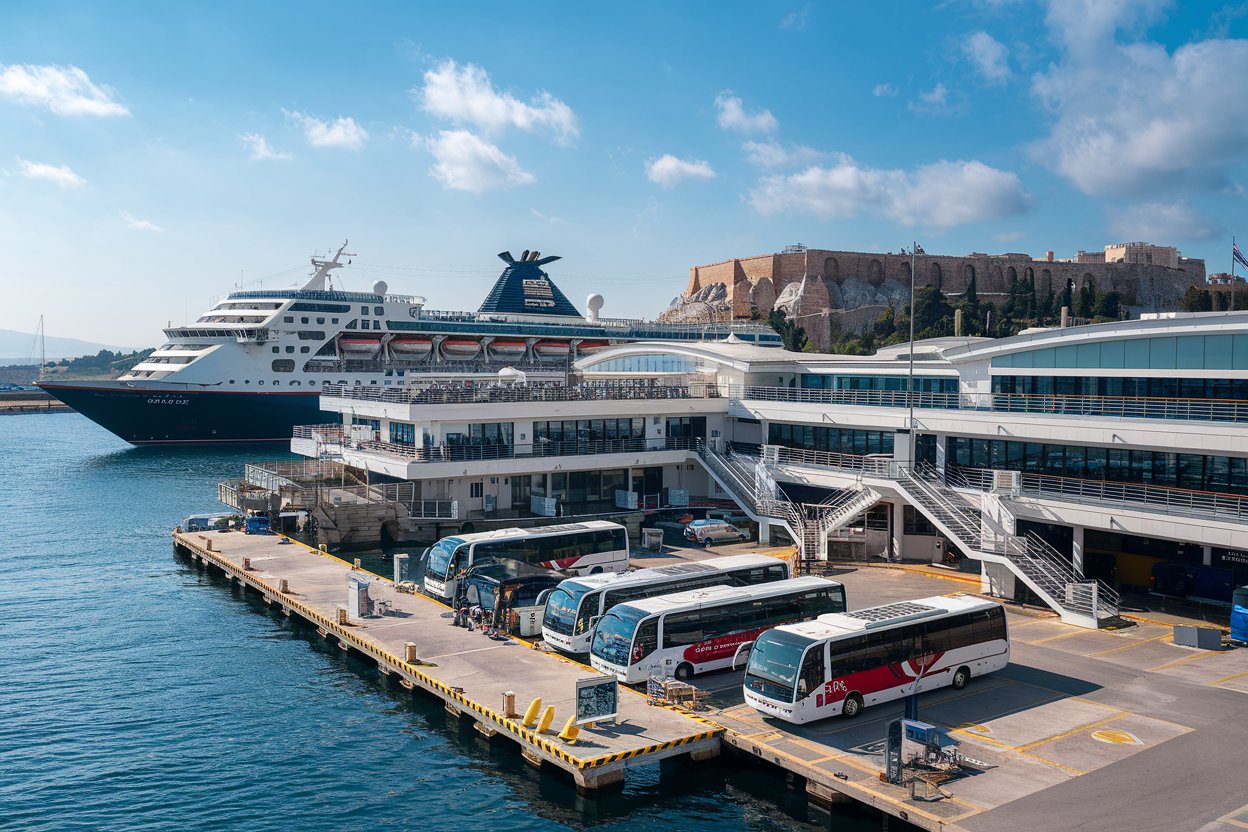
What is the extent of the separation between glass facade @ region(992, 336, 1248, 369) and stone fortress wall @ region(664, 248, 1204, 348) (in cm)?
12309

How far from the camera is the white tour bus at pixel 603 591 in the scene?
2845 cm

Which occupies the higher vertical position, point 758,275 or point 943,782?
point 758,275

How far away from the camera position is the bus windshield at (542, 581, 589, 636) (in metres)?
28.6

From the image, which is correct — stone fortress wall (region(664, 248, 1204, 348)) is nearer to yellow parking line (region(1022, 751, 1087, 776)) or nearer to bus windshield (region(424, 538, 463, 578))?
bus windshield (region(424, 538, 463, 578))

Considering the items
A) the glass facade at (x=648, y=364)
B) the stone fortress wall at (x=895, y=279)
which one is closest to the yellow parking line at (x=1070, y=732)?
the glass facade at (x=648, y=364)

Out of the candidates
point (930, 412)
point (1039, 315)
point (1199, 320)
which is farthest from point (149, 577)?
point (1039, 315)

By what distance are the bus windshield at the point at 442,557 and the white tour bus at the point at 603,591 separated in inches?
200

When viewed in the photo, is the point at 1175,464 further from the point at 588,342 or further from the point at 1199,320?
the point at 588,342

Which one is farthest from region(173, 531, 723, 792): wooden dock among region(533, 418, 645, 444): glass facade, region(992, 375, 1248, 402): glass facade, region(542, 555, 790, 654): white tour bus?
region(992, 375, 1248, 402): glass facade

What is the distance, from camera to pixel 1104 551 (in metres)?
37.0

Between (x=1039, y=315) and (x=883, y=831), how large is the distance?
135 metres

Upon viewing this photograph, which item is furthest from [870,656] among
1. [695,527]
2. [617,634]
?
[695,527]

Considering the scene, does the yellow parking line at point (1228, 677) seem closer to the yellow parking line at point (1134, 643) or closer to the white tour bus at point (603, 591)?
the yellow parking line at point (1134, 643)

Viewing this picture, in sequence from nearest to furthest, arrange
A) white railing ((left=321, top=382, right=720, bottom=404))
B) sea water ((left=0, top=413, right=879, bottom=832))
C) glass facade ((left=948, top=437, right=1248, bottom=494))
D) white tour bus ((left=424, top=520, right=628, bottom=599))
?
sea water ((left=0, top=413, right=879, bottom=832)) → glass facade ((left=948, top=437, right=1248, bottom=494)) → white tour bus ((left=424, top=520, right=628, bottom=599)) → white railing ((left=321, top=382, right=720, bottom=404))
